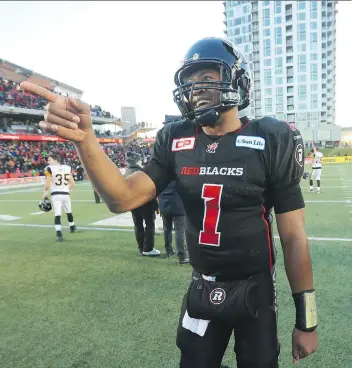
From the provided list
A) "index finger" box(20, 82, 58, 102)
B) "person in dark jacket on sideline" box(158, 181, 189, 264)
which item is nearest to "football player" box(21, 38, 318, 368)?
"index finger" box(20, 82, 58, 102)

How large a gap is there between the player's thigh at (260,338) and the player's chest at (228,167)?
48cm

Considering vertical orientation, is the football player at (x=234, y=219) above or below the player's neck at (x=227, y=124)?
below

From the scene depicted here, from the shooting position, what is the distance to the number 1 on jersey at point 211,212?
Answer: 172 cm

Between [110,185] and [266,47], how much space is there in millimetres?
73379

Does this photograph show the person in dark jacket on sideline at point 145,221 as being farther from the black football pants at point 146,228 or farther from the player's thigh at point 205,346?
the player's thigh at point 205,346

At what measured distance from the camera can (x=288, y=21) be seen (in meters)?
65.2

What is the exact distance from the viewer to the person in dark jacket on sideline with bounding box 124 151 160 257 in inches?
234

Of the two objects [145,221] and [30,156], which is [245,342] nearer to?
[145,221]

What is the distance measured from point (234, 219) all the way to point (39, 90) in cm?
106

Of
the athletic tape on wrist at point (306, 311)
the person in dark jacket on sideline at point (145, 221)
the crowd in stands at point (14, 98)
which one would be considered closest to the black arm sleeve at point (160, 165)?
the athletic tape on wrist at point (306, 311)

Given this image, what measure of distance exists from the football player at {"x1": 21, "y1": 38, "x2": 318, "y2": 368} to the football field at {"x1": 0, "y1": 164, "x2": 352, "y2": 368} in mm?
1368

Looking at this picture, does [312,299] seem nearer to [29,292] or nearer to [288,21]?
[29,292]

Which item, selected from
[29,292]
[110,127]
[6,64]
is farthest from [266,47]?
[29,292]

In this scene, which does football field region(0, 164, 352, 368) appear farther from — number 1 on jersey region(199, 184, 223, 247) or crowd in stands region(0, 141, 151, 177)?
crowd in stands region(0, 141, 151, 177)
